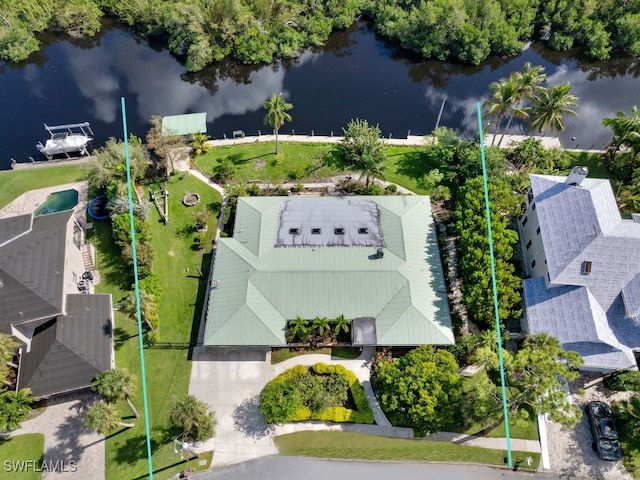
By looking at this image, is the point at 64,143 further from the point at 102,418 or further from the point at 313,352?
the point at 313,352

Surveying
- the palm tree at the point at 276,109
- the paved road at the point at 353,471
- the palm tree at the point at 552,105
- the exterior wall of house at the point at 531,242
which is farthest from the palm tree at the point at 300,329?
the palm tree at the point at 552,105

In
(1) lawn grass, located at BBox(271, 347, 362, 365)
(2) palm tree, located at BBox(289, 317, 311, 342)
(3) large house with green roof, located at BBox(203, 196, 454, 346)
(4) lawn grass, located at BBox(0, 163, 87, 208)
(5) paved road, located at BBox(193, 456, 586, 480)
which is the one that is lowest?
(5) paved road, located at BBox(193, 456, 586, 480)

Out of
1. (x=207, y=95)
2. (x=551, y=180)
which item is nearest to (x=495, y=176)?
(x=551, y=180)

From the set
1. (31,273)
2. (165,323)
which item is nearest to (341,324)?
(165,323)

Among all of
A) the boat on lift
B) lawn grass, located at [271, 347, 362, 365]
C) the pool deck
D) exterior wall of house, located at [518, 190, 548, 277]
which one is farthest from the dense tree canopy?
the boat on lift

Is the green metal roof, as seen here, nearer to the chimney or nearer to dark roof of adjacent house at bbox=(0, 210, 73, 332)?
dark roof of adjacent house at bbox=(0, 210, 73, 332)
